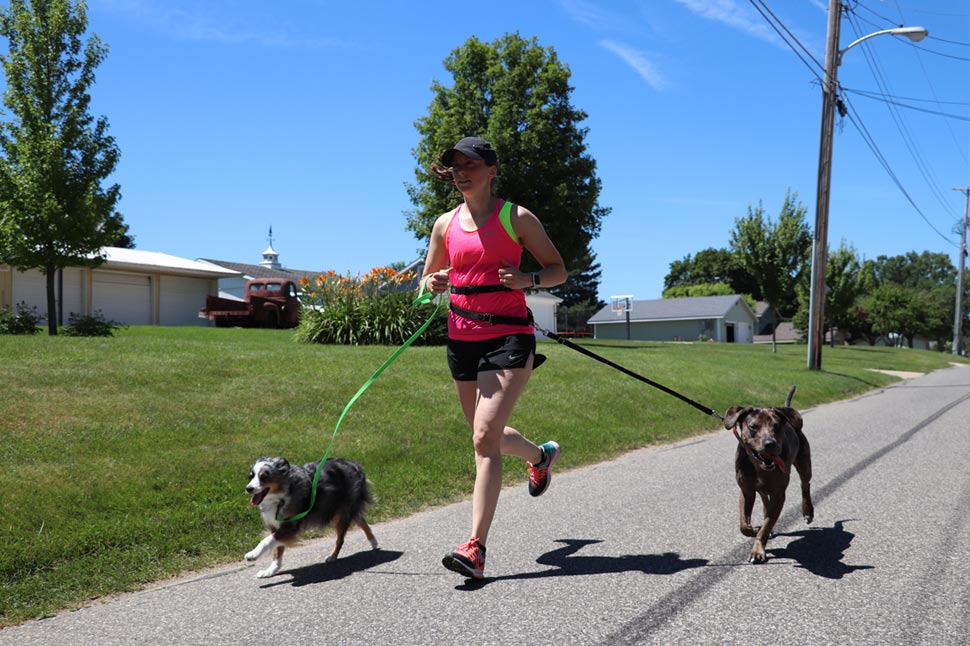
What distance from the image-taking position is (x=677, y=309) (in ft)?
230

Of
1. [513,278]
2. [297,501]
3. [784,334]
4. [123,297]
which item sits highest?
[513,278]

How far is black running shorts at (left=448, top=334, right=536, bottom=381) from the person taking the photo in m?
4.38

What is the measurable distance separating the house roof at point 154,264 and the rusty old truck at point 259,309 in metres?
4.21

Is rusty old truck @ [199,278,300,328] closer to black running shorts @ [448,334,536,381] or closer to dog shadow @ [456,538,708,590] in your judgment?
black running shorts @ [448,334,536,381]

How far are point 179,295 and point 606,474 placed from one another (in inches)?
1228

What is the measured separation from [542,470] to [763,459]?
142 cm

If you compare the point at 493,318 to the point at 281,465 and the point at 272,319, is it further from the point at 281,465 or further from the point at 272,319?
the point at 272,319

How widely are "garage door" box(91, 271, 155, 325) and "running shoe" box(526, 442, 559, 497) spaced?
29928 mm

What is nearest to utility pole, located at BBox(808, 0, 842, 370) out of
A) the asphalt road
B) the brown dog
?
the asphalt road

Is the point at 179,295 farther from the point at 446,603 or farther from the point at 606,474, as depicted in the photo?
the point at 446,603

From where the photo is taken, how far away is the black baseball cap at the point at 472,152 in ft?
14.5

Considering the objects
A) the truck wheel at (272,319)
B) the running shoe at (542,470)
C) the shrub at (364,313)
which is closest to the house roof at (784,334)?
the truck wheel at (272,319)

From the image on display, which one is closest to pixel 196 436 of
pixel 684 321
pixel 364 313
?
pixel 364 313

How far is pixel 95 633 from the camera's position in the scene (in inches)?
145
